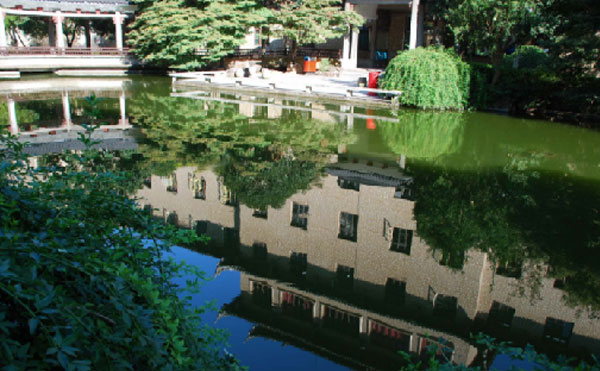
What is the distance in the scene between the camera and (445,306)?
6574mm

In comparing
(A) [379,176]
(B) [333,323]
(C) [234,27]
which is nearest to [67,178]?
(B) [333,323]

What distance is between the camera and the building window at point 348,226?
842 centimetres

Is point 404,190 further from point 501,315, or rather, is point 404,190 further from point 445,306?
point 501,315

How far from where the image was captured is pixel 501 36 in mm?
20281

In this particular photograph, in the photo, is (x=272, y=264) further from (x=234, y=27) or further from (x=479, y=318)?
(x=234, y=27)

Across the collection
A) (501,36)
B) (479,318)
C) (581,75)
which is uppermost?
(501,36)

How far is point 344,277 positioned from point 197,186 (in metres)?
3.90

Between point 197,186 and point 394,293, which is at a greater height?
point 197,186

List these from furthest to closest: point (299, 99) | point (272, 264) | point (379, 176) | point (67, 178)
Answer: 1. point (299, 99)
2. point (379, 176)
3. point (272, 264)
4. point (67, 178)

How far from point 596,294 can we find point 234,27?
25.5 meters

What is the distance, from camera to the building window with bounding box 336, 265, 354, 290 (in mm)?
6952

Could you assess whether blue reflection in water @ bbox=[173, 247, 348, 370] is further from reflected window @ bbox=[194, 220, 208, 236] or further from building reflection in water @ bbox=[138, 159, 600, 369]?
reflected window @ bbox=[194, 220, 208, 236]

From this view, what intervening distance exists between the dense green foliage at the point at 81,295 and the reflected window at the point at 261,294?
2286 mm

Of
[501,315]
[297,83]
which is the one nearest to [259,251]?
[501,315]
